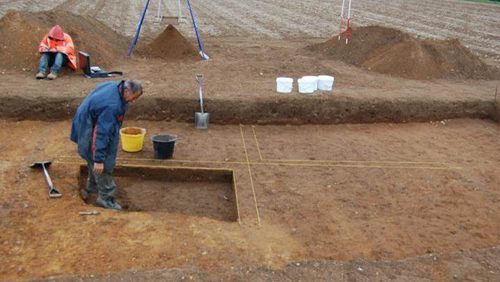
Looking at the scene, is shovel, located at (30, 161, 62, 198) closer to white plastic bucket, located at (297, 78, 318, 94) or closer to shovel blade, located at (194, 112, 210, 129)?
shovel blade, located at (194, 112, 210, 129)

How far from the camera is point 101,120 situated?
5.21 metres

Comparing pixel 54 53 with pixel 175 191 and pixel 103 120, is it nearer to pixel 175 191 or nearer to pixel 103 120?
pixel 175 191

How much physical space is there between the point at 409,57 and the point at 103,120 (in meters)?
Answer: 8.62

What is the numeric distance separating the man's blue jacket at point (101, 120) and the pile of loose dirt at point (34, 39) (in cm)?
535

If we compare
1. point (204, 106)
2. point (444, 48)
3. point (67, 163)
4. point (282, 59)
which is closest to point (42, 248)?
point (67, 163)

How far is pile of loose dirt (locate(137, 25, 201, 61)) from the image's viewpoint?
11.8 m

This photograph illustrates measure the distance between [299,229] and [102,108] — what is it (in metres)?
2.66

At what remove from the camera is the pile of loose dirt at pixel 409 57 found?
11.5 metres

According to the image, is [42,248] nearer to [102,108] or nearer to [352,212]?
[102,108]

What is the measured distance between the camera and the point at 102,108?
17.1ft

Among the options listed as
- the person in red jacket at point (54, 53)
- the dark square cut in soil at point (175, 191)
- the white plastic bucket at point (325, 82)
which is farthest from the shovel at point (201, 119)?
the person in red jacket at point (54, 53)

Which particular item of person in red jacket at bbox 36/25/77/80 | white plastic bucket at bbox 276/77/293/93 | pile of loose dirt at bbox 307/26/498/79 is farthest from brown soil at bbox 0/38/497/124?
pile of loose dirt at bbox 307/26/498/79

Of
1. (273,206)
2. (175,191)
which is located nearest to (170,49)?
(175,191)

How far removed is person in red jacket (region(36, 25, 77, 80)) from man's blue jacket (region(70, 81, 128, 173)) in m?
4.55
